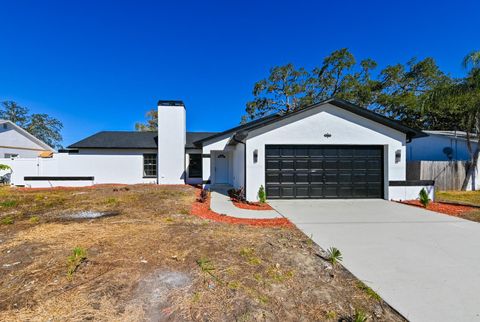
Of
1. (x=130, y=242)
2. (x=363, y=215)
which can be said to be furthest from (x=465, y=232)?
(x=130, y=242)

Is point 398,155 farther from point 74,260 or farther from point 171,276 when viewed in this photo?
point 74,260

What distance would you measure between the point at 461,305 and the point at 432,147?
18.8 metres

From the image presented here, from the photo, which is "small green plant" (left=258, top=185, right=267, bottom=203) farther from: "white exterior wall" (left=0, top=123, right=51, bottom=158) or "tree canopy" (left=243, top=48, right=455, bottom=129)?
"white exterior wall" (left=0, top=123, right=51, bottom=158)

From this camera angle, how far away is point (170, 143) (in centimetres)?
1630

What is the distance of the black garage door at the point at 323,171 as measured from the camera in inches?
396

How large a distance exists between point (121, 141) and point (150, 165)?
117 inches

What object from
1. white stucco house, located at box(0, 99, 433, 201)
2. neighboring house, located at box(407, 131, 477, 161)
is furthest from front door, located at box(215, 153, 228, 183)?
neighboring house, located at box(407, 131, 477, 161)

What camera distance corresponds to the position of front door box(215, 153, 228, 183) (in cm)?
1605

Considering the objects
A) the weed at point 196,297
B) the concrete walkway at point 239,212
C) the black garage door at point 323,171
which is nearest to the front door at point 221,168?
the black garage door at point 323,171

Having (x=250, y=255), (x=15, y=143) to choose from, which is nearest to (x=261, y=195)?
(x=250, y=255)

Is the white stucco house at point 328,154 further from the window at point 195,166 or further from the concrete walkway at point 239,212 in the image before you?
the window at point 195,166

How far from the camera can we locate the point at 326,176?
401 inches

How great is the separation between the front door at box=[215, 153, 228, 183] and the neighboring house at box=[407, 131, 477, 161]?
14.1m

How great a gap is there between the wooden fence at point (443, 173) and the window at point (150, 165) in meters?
17.1
